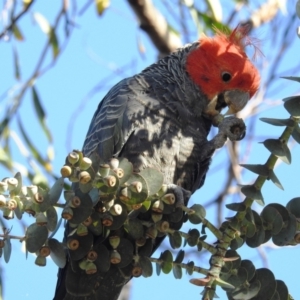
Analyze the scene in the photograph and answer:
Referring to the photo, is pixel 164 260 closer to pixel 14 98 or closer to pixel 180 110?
pixel 180 110

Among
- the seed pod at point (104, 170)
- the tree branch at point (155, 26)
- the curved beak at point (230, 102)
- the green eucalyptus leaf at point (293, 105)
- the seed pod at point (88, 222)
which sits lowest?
the seed pod at point (88, 222)

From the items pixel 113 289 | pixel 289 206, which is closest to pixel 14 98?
pixel 113 289

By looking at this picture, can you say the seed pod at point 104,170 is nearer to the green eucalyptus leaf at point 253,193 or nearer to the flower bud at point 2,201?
the flower bud at point 2,201

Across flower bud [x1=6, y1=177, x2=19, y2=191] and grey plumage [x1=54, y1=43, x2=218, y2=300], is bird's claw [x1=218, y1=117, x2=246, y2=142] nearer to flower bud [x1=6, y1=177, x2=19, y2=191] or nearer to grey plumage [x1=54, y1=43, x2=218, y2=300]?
grey plumage [x1=54, y1=43, x2=218, y2=300]

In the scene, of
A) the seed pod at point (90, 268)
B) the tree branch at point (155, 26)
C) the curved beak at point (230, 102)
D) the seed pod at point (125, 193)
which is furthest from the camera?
the tree branch at point (155, 26)

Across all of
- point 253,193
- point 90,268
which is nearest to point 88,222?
point 90,268

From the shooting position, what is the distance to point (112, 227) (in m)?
1.56

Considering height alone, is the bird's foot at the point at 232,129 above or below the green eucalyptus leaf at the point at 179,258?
above

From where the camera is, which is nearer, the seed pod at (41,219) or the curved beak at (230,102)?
the seed pod at (41,219)

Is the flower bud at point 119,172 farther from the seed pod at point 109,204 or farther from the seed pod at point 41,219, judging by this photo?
the seed pod at point 41,219

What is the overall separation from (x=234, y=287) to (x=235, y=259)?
0.07m

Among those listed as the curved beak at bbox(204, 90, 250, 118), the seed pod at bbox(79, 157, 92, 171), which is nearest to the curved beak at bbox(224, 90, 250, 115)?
the curved beak at bbox(204, 90, 250, 118)

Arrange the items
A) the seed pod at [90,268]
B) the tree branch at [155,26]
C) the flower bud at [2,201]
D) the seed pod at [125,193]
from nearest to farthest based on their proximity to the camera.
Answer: the flower bud at [2,201] < the seed pod at [125,193] < the seed pod at [90,268] < the tree branch at [155,26]

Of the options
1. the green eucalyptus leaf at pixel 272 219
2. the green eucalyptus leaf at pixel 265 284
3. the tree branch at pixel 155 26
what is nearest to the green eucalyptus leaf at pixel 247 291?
the green eucalyptus leaf at pixel 265 284
